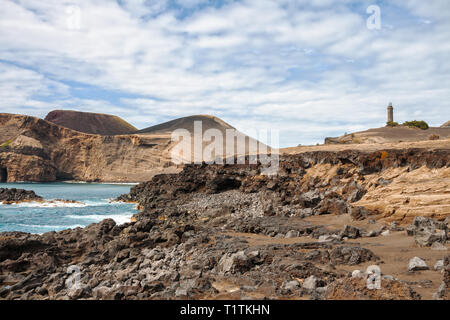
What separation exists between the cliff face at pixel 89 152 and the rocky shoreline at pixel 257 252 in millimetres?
74054

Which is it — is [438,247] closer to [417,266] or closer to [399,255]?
[399,255]

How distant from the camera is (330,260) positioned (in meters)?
8.76

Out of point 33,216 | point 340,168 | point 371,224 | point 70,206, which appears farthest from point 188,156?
point 371,224

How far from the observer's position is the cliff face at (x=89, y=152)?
92.2 meters

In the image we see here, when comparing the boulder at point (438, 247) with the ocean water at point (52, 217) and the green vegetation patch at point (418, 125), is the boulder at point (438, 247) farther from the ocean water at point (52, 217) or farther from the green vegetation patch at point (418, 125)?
the green vegetation patch at point (418, 125)

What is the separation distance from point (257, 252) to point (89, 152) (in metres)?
97.2

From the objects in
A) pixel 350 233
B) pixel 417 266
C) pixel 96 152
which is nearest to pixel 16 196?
pixel 350 233

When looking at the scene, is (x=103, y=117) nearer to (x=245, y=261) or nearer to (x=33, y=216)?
(x=33, y=216)

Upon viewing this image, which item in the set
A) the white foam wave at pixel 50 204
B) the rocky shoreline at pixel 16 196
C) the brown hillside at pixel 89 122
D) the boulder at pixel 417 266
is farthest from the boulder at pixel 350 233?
the brown hillside at pixel 89 122

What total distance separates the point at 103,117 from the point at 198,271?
161792 mm

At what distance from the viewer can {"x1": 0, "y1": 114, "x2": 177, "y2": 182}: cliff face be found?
303ft

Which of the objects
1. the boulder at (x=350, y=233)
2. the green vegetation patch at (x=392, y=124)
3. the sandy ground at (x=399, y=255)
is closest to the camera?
the sandy ground at (x=399, y=255)

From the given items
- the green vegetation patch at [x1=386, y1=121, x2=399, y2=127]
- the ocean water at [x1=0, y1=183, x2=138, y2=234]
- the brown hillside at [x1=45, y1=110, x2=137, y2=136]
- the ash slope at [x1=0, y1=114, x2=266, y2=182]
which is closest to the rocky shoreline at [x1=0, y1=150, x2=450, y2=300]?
the ocean water at [x1=0, y1=183, x2=138, y2=234]

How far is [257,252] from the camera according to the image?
29.3ft
